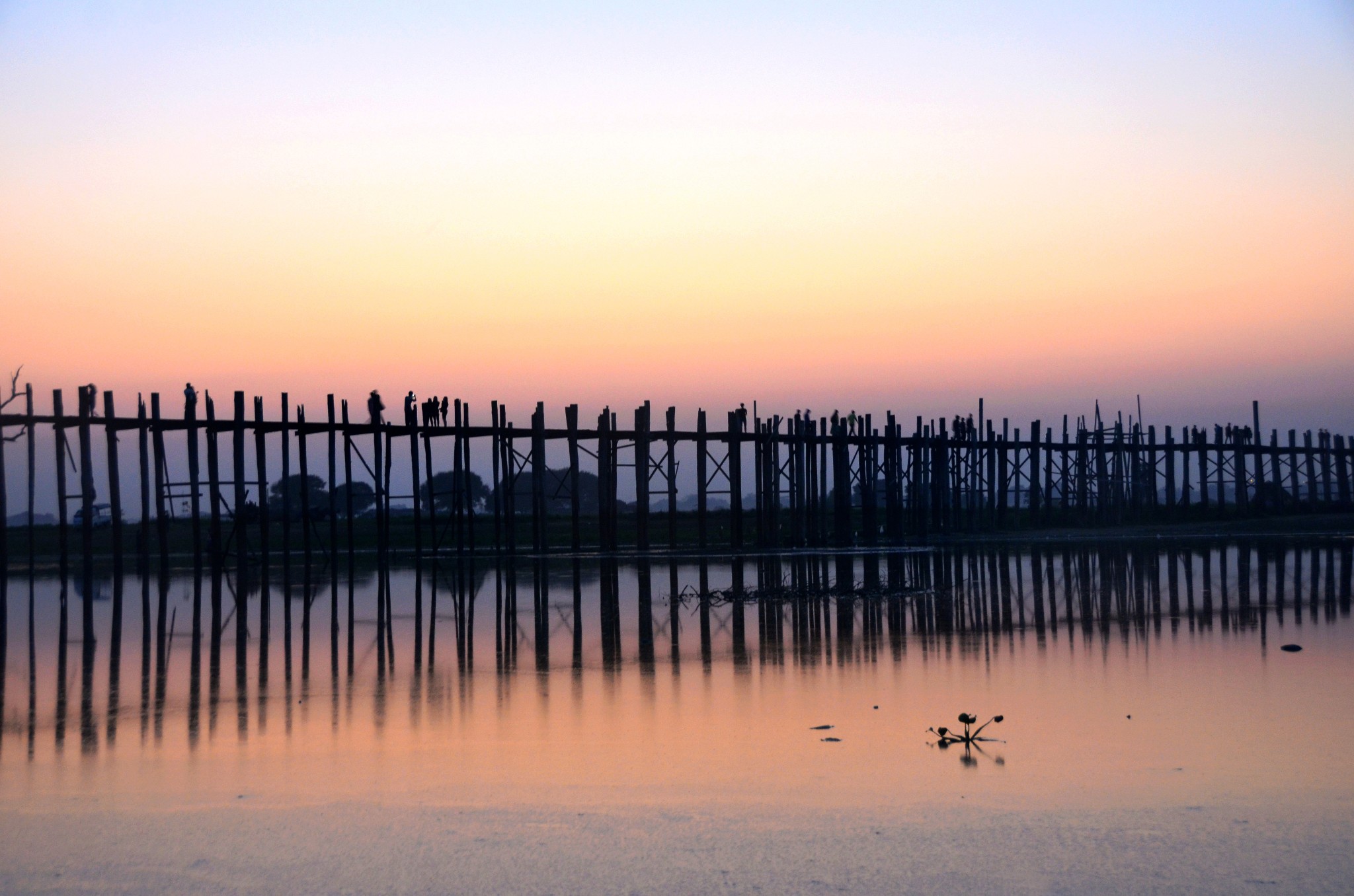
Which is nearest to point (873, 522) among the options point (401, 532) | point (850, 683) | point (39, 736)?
point (401, 532)

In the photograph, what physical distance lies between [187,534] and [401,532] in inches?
272

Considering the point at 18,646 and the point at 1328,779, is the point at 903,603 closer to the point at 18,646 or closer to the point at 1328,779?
the point at 1328,779

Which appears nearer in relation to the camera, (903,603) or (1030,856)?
(1030,856)

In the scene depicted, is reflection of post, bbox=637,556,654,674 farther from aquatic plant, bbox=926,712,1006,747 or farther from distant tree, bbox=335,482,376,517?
distant tree, bbox=335,482,376,517

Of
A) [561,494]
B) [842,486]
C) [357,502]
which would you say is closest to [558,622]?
[842,486]

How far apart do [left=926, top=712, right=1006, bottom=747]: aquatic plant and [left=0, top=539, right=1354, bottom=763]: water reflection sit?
31 cm

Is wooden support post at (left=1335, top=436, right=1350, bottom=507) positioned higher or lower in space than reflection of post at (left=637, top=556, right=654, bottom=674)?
higher

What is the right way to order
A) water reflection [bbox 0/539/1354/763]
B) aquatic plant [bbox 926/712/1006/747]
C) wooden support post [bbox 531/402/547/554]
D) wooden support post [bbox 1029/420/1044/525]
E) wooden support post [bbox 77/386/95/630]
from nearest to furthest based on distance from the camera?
aquatic plant [bbox 926/712/1006/747] < water reflection [bbox 0/539/1354/763] < wooden support post [bbox 77/386/95/630] < wooden support post [bbox 531/402/547/554] < wooden support post [bbox 1029/420/1044/525]

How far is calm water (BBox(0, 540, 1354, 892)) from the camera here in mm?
5242

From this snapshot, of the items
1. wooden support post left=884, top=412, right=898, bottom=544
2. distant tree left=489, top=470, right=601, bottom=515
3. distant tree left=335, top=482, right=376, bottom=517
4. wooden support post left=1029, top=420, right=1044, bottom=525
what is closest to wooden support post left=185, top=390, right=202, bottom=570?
wooden support post left=884, top=412, right=898, bottom=544

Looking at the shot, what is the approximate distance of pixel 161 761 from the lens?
7.34m

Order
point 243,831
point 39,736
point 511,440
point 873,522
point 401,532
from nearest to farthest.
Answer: point 243,831 → point 39,736 → point 511,440 → point 873,522 → point 401,532

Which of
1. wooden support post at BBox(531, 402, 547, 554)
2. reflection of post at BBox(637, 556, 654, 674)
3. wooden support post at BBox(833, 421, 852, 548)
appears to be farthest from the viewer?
wooden support post at BBox(833, 421, 852, 548)

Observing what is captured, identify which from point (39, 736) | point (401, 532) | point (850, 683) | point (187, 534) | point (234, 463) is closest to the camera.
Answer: point (39, 736)
